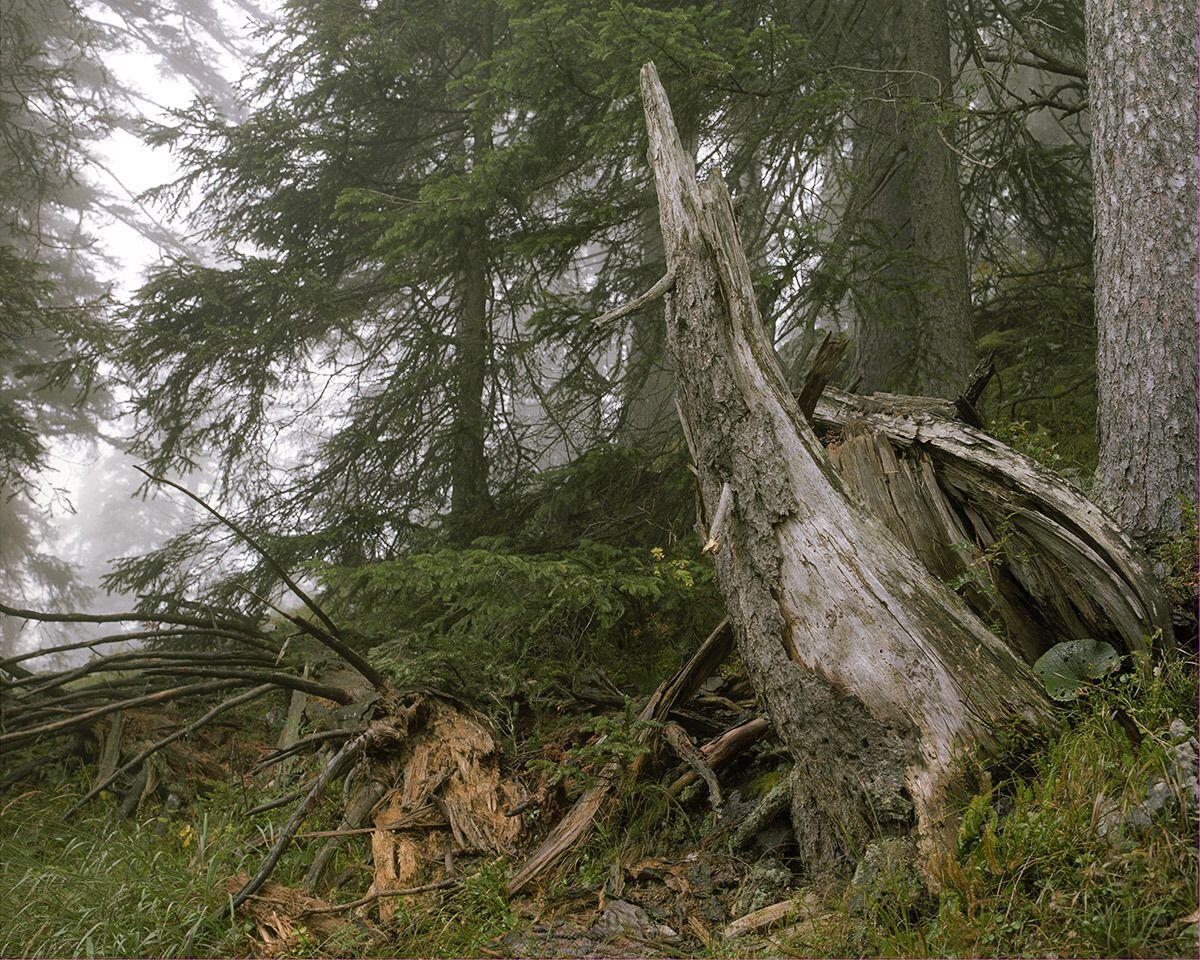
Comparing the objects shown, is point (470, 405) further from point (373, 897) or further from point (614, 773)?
point (373, 897)

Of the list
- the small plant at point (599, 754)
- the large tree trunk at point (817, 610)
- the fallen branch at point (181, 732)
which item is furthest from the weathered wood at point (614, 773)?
the fallen branch at point (181, 732)

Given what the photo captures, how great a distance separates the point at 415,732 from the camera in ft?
14.0

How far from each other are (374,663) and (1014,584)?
3490 mm

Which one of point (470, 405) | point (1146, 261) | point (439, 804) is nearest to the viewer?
point (1146, 261)

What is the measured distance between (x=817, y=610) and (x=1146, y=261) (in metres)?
2.25

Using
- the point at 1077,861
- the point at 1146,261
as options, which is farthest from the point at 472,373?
the point at 1077,861

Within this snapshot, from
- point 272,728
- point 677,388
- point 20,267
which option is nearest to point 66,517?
point 20,267

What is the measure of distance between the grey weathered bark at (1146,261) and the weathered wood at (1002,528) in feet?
1.12

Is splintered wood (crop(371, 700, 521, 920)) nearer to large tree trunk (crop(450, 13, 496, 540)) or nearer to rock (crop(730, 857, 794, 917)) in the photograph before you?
rock (crop(730, 857, 794, 917))

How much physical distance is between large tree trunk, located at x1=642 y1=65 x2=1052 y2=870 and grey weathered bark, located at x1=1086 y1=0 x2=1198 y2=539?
1.13 metres

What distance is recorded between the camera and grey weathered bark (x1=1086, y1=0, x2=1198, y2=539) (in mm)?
3424

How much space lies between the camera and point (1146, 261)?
3535mm

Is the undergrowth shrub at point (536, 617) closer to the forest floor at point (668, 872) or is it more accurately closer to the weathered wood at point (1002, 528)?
the forest floor at point (668, 872)

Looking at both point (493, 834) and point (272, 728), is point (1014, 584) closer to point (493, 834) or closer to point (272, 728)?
point (493, 834)
